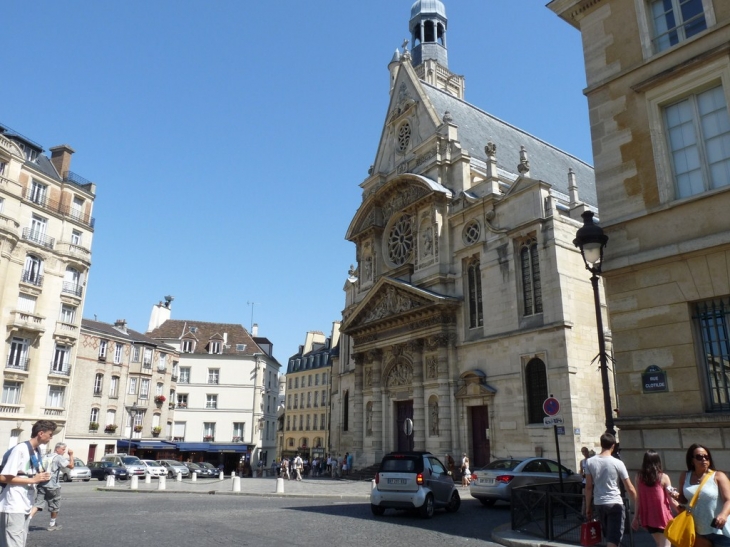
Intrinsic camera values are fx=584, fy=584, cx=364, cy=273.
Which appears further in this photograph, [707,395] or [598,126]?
[598,126]

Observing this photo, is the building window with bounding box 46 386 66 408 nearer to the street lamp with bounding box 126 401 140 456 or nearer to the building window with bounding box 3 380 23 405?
the building window with bounding box 3 380 23 405

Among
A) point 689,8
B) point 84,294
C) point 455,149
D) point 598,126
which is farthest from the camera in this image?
point 84,294

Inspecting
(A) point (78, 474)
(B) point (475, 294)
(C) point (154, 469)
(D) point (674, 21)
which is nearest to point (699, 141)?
(D) point (674, 21)

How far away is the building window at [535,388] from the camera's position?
890 inches

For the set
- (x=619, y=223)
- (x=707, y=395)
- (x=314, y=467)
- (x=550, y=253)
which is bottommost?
(x=314, y=467)

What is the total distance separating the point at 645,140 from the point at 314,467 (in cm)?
3110

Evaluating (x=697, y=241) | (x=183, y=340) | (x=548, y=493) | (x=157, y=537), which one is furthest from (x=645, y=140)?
(x=183, y=340)

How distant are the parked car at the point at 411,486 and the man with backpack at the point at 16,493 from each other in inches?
350

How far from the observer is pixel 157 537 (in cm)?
930

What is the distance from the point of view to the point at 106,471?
101 ft

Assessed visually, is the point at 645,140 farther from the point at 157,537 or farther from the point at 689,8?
the point at 157,537

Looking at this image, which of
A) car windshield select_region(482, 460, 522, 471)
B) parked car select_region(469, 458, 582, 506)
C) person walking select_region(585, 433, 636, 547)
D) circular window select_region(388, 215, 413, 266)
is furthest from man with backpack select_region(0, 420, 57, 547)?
circular window select_region(388, 215, 413, 266)

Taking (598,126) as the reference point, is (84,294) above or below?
above

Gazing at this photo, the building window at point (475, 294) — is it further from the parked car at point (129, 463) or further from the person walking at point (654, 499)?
the person walking at point (654, 499)
